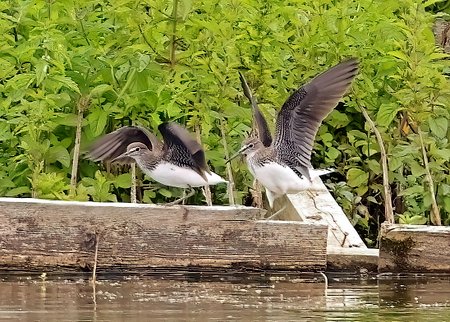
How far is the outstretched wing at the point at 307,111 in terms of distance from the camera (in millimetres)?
8625

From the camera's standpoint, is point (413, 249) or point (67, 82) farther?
point (67, 82)

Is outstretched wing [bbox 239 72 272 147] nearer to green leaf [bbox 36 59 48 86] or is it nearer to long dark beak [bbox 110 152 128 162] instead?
long dark beak [bbox 110 152 128 162]

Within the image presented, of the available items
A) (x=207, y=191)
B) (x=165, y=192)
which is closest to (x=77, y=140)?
(x=165, y=192)

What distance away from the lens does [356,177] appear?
9492mm

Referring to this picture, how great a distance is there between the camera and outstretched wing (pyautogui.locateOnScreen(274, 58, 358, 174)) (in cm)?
862

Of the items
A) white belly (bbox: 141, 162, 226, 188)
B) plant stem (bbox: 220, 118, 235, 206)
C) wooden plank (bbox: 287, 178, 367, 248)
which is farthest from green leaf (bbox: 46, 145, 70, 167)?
wooden plank (bbox: 287, 178, 367, 248)

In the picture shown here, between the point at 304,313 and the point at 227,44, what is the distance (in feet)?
8.14

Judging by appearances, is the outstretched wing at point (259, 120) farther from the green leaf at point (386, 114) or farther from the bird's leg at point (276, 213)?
the green leaf at point (386, 114)

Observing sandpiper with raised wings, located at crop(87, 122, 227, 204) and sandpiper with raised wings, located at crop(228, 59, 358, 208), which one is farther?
sandpiper with raised wings, located at crop(228, 59, 358, 208)

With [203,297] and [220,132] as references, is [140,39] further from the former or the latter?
[203,297]

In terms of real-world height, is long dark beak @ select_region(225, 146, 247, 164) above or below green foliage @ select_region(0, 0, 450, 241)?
below

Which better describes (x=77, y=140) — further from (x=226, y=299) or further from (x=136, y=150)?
(x=226, y=299)

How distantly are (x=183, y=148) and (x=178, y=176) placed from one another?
178 millimetres

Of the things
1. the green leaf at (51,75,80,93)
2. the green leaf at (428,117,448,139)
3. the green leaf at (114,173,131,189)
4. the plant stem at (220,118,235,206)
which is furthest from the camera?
the green leaf at (428,117,448,139)
